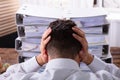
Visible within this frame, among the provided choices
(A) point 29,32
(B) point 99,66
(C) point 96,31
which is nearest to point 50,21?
(A) point 29,32

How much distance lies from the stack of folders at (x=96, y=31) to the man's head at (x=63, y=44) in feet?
1.05

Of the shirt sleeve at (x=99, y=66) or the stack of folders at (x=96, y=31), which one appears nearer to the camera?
the shirt sleeve at (x=99, y=66)

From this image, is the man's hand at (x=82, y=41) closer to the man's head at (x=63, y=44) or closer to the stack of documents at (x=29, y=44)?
the man's head at (x=63, y=44)

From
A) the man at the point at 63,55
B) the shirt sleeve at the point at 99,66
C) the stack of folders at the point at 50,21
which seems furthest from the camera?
the stack of folders at the point at 50,21

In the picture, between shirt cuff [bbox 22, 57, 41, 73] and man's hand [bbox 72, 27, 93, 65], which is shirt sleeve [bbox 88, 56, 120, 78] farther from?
shirt cuff [bbox 22, 57, 41, 73]

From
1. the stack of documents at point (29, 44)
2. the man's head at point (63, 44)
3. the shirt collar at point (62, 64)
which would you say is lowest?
the stack of documents at point (29, 44)

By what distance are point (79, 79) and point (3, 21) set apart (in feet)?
7.31

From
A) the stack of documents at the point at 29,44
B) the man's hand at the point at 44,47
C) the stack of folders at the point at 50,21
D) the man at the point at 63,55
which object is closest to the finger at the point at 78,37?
the man at the point at 63,55

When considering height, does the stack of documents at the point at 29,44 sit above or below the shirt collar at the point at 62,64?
below

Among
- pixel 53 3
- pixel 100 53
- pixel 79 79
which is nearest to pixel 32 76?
pixel 79 79

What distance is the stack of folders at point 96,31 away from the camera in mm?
1347

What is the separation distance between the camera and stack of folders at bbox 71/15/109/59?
135 cm

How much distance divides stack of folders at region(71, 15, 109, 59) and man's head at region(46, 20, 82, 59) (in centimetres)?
32

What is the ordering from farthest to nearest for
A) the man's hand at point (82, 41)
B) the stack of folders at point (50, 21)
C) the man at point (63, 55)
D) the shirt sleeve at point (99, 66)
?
the stack of folders at point (50, 21) < the shirt sleeve at point (99, 66) < the man's hand at point (82, 41) < the man at point (63, 55)
